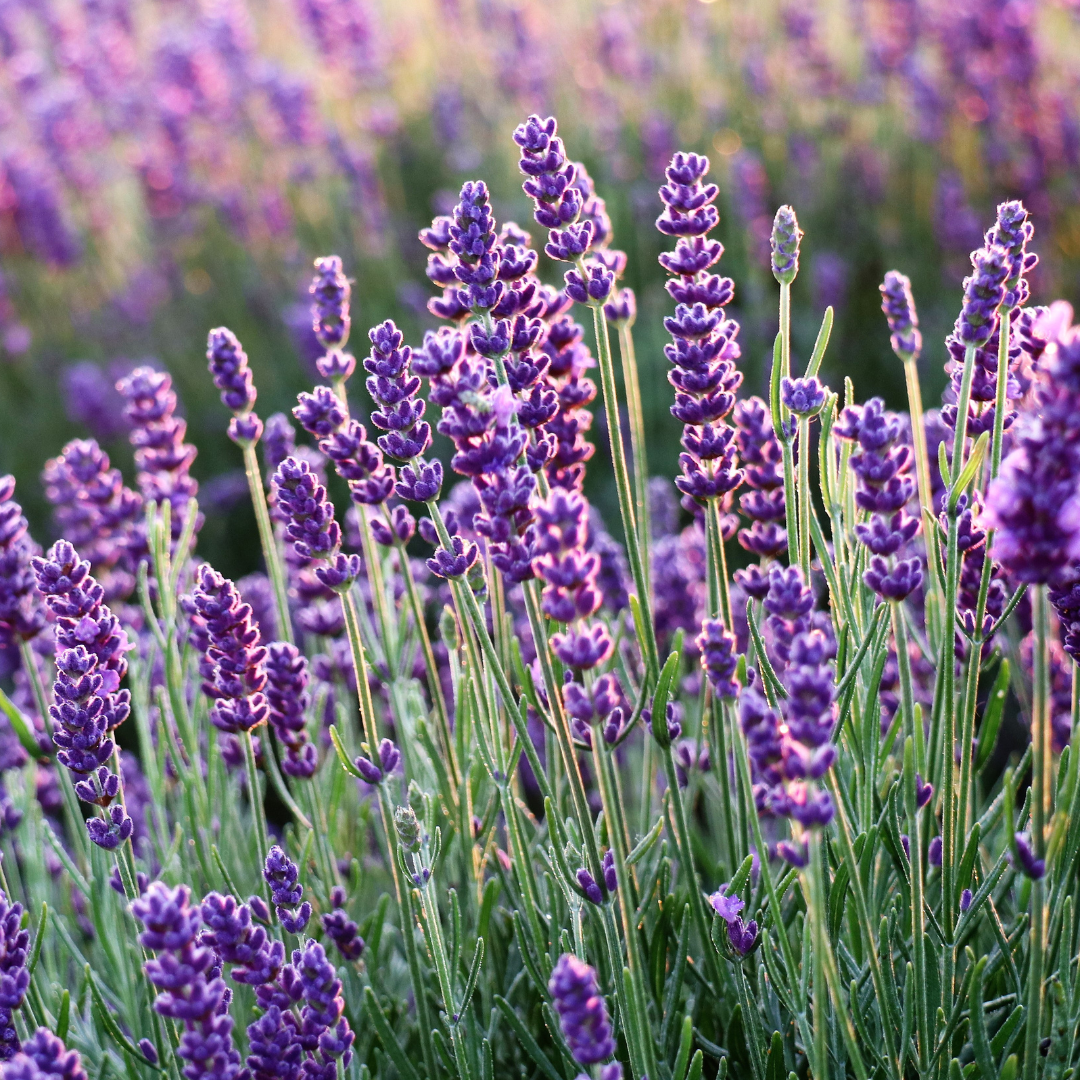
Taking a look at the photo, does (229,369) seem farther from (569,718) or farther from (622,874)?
(622,874)

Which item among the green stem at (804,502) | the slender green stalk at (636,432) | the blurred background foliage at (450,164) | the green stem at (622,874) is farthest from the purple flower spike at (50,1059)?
the blurred background foliage at (450,164)

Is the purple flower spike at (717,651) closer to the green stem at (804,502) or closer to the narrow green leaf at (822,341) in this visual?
the green stem at (804,502)

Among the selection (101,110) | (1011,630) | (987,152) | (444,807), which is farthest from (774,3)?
(444,807)

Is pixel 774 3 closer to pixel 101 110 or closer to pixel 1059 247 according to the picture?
pixel 1059 247

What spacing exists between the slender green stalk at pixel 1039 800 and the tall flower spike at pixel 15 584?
1489 millimetres

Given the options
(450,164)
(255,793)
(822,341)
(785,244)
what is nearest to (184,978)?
(255,793)

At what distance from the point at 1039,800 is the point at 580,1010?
55 centimetres

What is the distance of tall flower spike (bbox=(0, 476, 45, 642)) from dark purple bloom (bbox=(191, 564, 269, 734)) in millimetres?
346

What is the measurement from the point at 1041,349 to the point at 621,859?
923mm

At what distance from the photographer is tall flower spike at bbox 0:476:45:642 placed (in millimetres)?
1888

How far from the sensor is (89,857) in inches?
80.7

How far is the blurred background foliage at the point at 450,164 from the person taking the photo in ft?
18.8

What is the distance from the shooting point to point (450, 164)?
22.9ft

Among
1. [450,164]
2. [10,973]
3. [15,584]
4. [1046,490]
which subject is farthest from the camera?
[450,164]
